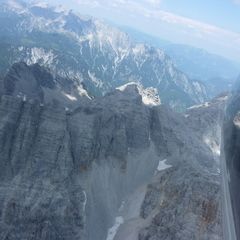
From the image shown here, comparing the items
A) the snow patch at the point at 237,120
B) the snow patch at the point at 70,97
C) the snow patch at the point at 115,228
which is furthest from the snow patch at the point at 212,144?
the snow patch at the point at 237,120

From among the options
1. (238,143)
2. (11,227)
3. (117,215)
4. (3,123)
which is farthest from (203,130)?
(238,143)

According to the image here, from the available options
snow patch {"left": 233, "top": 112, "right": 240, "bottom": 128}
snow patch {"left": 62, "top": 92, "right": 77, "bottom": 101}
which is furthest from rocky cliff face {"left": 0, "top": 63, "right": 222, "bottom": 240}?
snow patch {"left": 233, "top": 112, "right": 240, "bottom": 128}

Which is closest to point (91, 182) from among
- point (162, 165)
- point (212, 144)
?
point (162, 165)

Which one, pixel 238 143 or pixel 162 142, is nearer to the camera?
pixel 238 143

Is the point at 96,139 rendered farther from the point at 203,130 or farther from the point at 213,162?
the point at 203,130

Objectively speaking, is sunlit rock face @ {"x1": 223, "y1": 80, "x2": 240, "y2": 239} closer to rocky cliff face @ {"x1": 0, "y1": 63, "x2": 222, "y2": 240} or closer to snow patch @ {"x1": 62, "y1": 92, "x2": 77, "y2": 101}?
rocky cliff face @ {"x1": 0, "y1": 63, "x2": 222, "y2": 240}

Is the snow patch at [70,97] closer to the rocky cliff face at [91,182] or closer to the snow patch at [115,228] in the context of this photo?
the rocky cliff face at [91,182]
